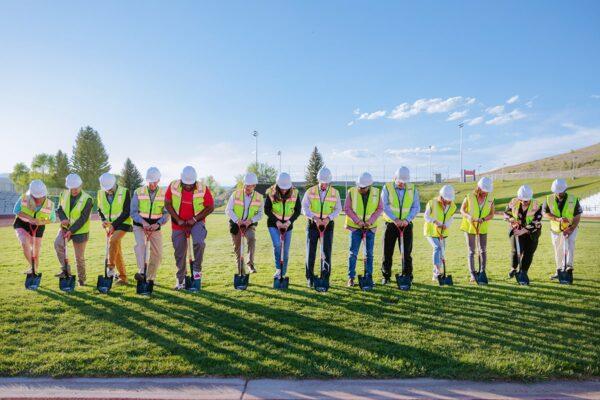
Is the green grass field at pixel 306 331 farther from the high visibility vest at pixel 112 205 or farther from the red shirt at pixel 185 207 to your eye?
the high visibility vest at pixel 112 205

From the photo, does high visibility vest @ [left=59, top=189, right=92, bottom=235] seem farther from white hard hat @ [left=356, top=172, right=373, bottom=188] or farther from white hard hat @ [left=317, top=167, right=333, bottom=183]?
white hard hat @ [left=356, top=172, right=373, bottom=188]

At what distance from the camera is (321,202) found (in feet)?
25.2

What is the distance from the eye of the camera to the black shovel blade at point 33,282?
733 cm

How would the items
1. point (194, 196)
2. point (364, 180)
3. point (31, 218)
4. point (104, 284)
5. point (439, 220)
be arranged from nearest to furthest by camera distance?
1. point (104, 284)
2. point (194, 196)
3. point (31, 218)
4. point (364, 180)
5. point (439, 220)

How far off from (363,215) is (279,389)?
437 centimetres

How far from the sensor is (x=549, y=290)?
7434mm

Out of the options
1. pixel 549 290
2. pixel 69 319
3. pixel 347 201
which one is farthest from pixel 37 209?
pixel 549 290

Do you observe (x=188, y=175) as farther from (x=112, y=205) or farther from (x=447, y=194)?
(x=447, y=194)

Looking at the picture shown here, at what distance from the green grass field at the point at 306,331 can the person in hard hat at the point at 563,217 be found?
628mm

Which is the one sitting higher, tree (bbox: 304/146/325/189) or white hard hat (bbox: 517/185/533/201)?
tree (bbox: 304/146/325/189)

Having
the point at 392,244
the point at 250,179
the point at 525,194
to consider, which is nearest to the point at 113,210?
the point at 250,179

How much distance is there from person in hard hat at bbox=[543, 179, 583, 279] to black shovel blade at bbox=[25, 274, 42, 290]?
34.1 feet

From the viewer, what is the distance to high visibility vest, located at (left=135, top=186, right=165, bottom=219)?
7.27m

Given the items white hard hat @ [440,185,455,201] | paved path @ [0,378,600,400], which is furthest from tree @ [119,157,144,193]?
paved path @ [0,378,600,400]
